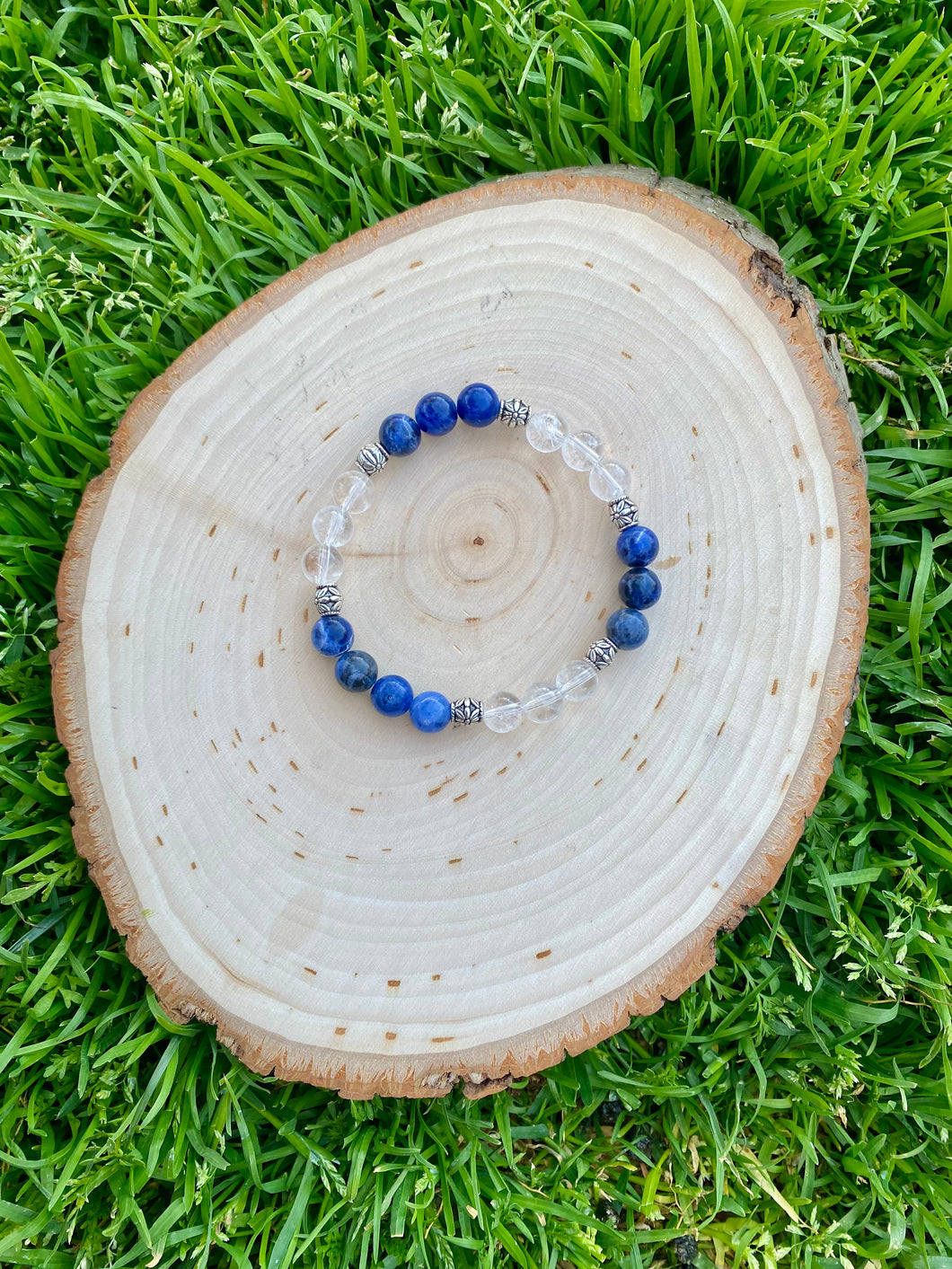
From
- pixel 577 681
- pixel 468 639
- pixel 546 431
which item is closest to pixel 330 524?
pixel 468 639

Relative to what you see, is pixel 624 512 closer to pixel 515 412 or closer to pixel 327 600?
pixel 515 412

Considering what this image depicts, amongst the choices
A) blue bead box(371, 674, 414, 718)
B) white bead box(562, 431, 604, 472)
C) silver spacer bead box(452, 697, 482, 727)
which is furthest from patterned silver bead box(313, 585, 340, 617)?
white bead box(562, 431, 604, 472)

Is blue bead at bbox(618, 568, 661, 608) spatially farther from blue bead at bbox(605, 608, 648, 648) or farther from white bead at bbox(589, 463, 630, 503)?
white bead at bbox(589, 463, 630, 503)

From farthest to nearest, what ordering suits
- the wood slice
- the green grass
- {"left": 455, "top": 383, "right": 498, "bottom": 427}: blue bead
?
1. the green grass
2. {"left": 455, "top": 383, "right": 498, "bottom": 427}: blue bead
3. the wood slice

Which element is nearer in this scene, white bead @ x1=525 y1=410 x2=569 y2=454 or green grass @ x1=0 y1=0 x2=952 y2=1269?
white bead @ x1=525 y1=410 x2=569 y2=454

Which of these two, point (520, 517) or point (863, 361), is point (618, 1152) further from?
point (863, 361)

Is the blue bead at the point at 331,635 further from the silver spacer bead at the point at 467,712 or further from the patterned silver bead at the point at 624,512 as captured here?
the patterned silver bead at the point at 624,512

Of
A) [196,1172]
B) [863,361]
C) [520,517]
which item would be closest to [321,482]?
[520,517]
